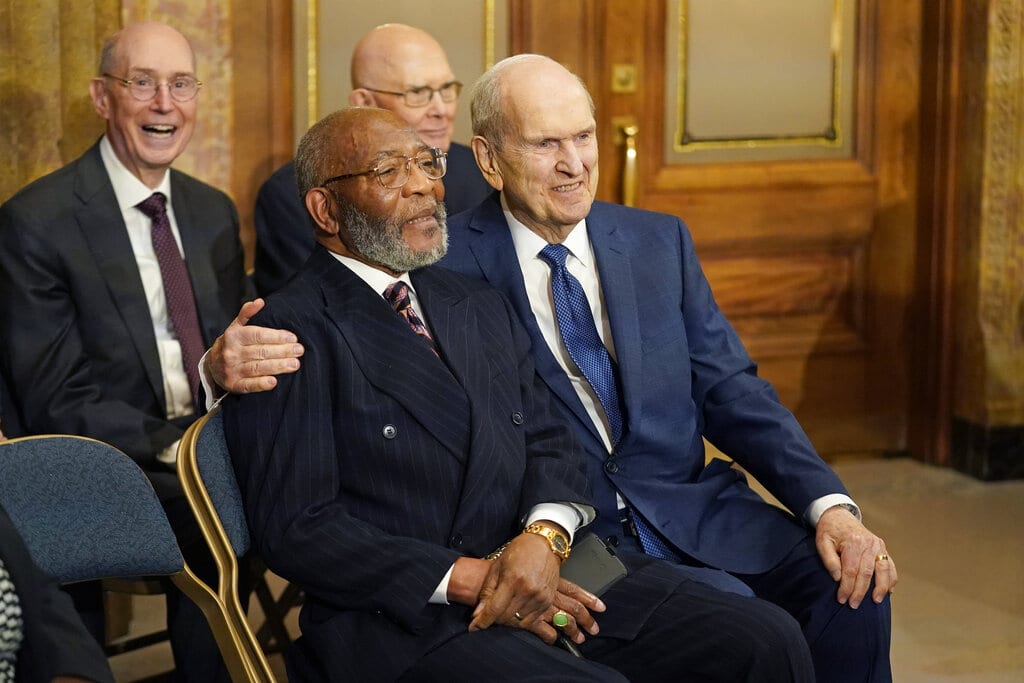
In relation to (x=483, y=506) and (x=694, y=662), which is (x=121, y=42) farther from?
(x=694, y=662)

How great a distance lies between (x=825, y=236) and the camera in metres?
5.25

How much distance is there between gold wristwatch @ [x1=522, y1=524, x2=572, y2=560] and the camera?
2.37 meters

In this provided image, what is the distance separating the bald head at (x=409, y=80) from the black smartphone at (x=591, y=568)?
68.8 inches

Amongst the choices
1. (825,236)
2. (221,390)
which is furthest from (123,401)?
(825,236)

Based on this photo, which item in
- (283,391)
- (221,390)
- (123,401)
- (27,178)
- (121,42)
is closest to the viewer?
(283,391)

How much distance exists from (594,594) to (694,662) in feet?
0.66

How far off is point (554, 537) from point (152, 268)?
1.48 meters

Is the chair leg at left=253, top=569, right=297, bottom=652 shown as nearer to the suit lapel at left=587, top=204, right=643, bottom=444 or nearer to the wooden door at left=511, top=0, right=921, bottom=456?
the suit lapel at left=587, top=204, right=643, bottom=444

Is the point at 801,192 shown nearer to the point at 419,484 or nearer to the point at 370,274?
the point at 370,274

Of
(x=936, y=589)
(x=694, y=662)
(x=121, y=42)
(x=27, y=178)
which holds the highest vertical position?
(x=121, y=42)

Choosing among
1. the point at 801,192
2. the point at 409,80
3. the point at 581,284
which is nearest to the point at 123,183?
the point at 409,80

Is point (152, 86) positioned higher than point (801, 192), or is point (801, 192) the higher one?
point (152, 86)

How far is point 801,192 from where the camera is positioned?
5191 millimetres

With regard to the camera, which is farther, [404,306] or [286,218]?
[286,218]
